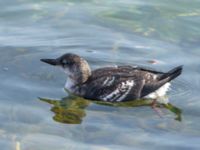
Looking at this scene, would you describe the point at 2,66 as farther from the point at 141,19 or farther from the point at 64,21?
the point at 141,19

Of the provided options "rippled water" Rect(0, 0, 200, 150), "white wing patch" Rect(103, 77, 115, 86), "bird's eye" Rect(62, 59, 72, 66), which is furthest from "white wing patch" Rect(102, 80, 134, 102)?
"bird's eye" Rect(62, 59, 72, 66)

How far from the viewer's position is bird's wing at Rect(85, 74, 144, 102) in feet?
35.0

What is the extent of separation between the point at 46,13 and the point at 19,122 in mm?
4211

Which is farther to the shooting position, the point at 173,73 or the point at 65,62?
the point at 65,62

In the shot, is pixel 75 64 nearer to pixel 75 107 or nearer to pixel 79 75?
pixel 79 75

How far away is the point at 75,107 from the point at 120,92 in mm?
702

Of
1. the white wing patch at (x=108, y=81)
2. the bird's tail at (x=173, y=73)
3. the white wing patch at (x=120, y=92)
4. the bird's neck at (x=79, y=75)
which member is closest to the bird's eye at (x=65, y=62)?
the bird's neck at (x=79, y=75)

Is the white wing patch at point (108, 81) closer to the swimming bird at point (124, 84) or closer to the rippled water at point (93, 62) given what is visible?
the swimming bird at point (124, 84)

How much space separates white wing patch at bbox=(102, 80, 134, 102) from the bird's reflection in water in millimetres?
79

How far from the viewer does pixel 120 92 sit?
10.7 metres

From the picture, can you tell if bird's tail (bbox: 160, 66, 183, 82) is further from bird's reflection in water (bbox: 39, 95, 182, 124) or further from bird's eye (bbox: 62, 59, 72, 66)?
bird's eye (bbox: 62, 59, 72, 66)

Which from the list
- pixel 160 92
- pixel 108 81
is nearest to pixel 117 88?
pixel 108 81

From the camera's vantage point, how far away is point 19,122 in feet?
31.8

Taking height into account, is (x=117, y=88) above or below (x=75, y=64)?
below
